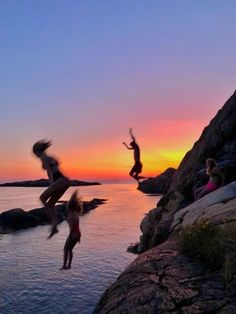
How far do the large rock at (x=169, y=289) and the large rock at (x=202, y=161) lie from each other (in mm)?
13478

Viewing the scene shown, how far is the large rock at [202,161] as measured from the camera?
26.7 metres

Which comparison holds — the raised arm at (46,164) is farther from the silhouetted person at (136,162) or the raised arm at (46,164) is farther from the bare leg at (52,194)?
the silhouetted person at (136,162)

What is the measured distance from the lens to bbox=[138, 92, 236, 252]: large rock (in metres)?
26.7

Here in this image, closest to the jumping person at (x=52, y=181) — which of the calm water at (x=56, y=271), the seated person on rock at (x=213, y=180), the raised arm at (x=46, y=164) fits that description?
the raised arm at (x=46, y=164)

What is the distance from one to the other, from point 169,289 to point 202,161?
19439 mm

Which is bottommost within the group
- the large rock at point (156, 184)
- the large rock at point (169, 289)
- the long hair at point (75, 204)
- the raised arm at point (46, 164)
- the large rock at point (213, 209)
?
the large rock at point (169, 289)

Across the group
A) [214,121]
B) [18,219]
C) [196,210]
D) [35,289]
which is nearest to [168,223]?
[196,210]

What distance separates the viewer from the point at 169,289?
10633 mm

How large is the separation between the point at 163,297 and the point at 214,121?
22878 millimetres

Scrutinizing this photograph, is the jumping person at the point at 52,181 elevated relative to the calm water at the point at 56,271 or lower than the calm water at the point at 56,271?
elevated

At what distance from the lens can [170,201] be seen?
2780 centimetres

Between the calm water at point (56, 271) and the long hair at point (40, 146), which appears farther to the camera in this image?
the calm water at point (56, 271)

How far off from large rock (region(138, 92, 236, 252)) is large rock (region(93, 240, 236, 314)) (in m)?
13.5

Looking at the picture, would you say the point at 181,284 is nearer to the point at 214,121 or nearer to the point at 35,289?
the point at 35,289
